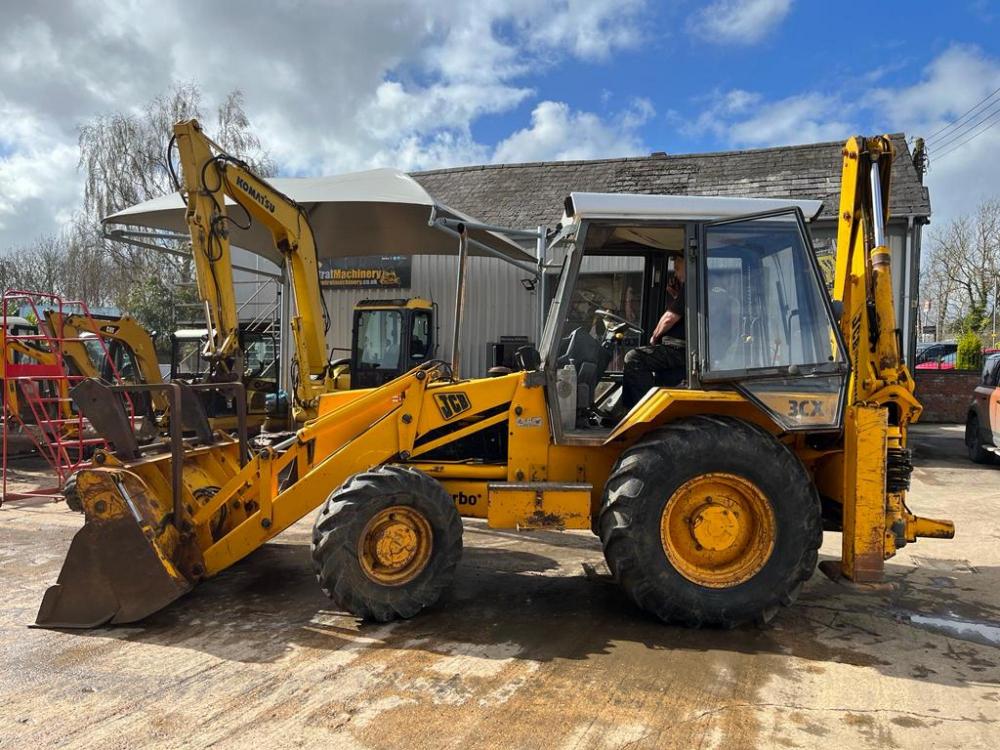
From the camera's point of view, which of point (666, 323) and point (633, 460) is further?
point (666, 323)

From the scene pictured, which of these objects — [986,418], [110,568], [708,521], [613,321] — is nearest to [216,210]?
[110,568]

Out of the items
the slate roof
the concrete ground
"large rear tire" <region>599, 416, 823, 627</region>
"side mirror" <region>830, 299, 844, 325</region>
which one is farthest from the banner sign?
"large rear tire" <region>599, 416, 823, 627</region>

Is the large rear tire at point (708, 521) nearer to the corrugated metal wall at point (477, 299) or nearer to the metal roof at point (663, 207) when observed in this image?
the metal roof at point (663, 207)

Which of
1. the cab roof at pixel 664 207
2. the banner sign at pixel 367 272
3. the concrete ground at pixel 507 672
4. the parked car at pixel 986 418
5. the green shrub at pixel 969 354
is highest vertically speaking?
the banner sign at pixel 367 272

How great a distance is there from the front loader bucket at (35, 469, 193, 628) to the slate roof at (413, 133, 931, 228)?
43.2 feet

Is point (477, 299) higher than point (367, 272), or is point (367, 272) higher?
point (367, 272)

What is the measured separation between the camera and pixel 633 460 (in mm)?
4172

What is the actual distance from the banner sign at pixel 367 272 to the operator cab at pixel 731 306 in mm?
12044

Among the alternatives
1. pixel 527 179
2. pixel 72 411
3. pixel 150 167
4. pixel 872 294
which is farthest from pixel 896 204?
pixel 150 167

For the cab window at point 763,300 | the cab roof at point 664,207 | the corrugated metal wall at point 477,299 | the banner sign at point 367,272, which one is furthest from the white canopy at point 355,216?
the cab window at point 763,300

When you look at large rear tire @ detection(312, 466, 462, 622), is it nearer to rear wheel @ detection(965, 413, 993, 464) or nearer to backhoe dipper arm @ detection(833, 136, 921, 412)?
backhoe dipper arm @ detection(833, 136, 921, 412)

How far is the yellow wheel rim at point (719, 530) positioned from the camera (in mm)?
4219

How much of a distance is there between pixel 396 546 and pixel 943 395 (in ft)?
56.5

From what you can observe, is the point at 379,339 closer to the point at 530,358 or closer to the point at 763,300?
the point at 530,358
